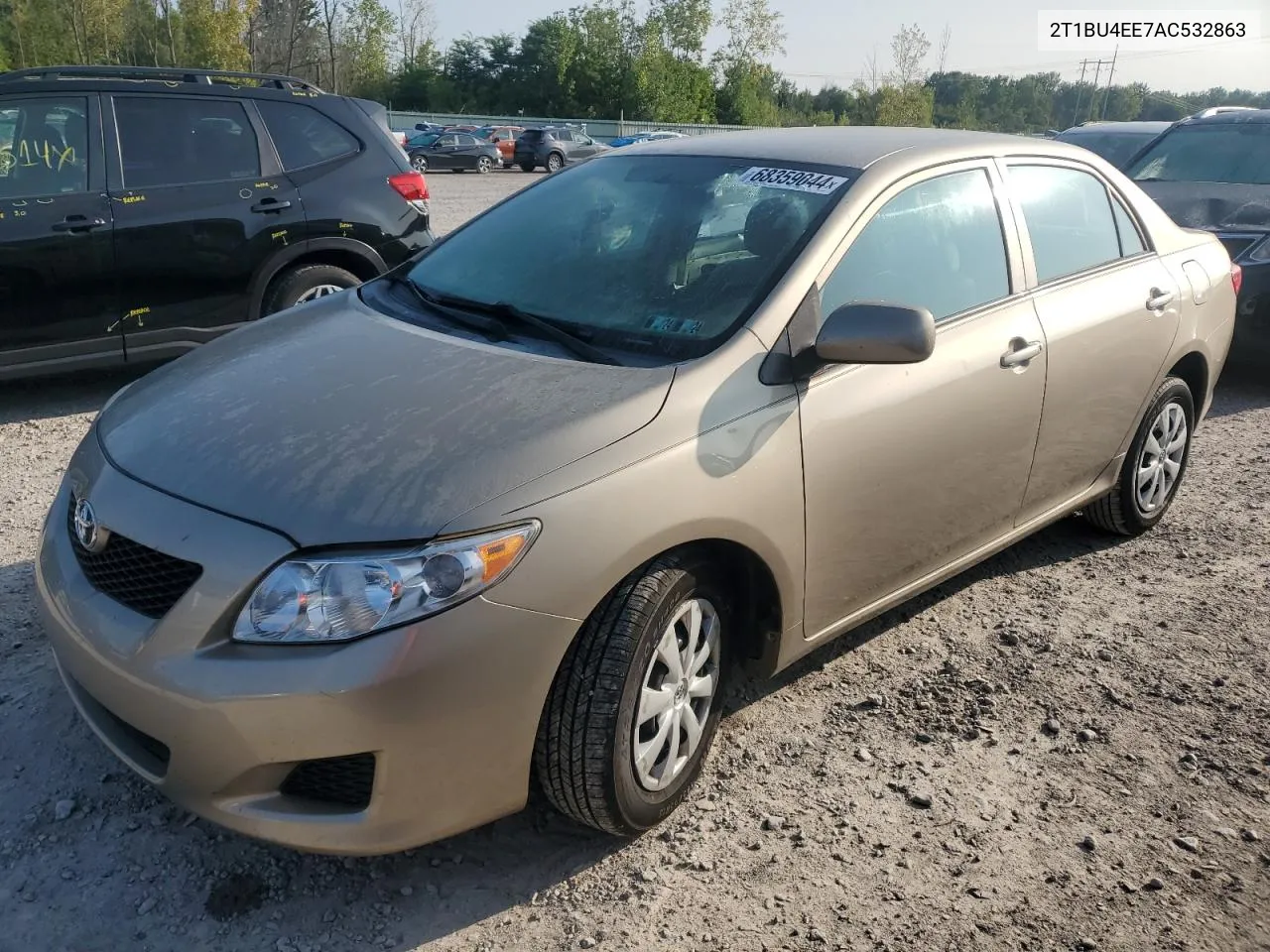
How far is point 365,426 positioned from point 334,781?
82 cm

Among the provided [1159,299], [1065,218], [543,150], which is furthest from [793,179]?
[543,150]

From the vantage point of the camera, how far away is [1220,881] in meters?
2.73

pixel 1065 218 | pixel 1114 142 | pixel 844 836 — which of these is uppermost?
pixel 1114 142

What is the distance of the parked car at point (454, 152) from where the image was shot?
116ft

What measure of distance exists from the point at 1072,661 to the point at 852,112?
241 ft

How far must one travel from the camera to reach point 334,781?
7.74 feet

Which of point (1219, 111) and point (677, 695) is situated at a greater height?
point (1219, 111)

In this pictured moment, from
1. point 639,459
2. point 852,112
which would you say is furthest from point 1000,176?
point 852,112

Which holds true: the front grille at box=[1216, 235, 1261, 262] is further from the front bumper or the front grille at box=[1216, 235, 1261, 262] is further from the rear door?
the front bumper

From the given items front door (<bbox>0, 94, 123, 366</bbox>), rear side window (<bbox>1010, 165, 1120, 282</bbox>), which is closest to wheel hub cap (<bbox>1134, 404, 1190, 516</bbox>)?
rear side window (<bbox>1010, 165, 1120, 282</bbox>)

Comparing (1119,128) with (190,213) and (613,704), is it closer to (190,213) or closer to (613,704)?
(190,213)

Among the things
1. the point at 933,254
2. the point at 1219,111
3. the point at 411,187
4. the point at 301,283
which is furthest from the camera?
the point at 1219,111

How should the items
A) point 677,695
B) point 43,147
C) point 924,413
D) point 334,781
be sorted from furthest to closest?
point 43,147 < point 924,413 < point 677,695 < point 334,781

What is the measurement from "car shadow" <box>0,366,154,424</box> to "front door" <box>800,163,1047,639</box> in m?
4.85
